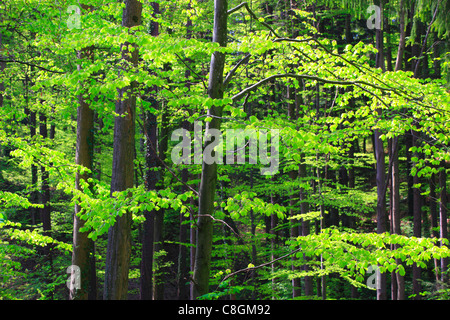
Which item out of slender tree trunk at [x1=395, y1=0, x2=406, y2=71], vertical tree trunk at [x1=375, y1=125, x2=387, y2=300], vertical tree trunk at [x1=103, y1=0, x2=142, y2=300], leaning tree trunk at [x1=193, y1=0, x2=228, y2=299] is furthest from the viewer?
slender tree trunk at [x1=395, y1=0, x2=406, y2=71]

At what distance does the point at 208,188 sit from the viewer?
169 inches

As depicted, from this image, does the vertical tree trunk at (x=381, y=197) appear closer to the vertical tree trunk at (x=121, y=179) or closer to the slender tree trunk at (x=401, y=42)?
the slender tree trunk at (x=401, y=42)

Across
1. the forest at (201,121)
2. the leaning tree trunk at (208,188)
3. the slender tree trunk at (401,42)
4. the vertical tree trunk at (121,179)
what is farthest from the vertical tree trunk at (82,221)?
the slender tree trunk at (401,42)

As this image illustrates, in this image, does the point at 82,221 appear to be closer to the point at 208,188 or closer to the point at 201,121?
the point at 201,121

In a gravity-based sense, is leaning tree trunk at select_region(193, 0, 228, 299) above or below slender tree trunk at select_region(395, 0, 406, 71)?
below

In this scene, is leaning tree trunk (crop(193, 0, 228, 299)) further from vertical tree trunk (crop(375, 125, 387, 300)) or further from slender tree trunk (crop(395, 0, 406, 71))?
slender tree trunk (crop(395, 0, 406, 71))

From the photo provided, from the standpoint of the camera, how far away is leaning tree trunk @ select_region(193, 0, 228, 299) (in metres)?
4.23

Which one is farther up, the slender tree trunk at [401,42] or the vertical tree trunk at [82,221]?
the slender tree trunk at [401,42]

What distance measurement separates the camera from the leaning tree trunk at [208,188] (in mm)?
4227

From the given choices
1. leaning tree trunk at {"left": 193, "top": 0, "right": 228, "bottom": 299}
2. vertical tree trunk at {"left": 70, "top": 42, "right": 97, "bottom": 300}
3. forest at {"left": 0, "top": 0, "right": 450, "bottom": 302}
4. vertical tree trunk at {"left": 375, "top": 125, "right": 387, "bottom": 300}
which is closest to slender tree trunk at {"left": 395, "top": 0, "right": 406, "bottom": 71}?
forest at {"left": 0, "top": 0, "right": 450, "bottom": 302}

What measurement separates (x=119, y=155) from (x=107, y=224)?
241 centimetres
